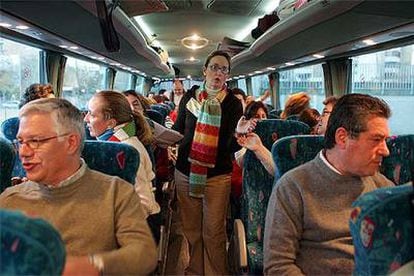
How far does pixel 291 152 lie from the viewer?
8.12 feet

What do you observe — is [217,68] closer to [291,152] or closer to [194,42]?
[291,152]

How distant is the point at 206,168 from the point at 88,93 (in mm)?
4947

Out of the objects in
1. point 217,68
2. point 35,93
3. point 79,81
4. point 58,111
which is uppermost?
point 79,81

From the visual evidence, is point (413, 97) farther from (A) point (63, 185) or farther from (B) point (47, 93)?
(A) point (63, 185)

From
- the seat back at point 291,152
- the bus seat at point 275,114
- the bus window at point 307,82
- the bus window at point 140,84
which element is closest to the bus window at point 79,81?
the bus seat at point 275,114

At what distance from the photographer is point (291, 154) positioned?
247cm

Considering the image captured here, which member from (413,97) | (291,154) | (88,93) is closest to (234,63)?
(88,93)

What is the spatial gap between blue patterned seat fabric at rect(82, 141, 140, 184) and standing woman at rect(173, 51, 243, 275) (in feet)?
3.96

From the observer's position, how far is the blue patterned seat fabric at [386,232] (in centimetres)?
121

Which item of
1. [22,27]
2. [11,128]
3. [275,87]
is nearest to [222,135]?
[11,128]

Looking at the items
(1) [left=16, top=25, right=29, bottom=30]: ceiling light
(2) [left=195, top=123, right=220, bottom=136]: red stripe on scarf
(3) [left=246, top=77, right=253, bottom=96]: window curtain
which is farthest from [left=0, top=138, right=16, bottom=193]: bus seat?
(3) [left=246, top=77, right=253, bottom=96]: window curtain

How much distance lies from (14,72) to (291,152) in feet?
11.2

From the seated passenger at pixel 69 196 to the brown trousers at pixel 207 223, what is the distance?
181 cm

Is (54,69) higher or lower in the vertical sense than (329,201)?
higher
